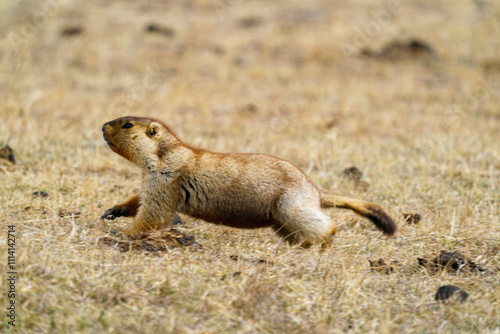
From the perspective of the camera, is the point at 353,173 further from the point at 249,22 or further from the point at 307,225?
the point at 249,22

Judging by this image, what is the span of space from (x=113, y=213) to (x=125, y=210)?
102mm

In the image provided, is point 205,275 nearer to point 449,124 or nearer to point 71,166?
point 71,166

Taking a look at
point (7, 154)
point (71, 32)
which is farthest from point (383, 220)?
point (71, 32)

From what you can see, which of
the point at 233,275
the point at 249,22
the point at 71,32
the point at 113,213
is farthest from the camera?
the point at 249,22

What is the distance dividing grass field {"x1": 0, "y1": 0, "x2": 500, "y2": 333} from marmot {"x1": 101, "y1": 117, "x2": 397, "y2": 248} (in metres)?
0.20

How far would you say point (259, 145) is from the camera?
8273 millimetres

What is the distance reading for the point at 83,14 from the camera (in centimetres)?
1574

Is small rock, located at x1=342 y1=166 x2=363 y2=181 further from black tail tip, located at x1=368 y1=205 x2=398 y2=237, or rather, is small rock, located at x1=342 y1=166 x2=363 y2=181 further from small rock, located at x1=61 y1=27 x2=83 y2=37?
small rock, located at x1=61 y1=27 x2=83 y2=37

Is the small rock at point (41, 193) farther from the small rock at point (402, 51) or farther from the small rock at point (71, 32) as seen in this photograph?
the small rock at point (402, 51)

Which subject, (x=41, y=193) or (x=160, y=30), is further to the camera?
(x=160, y=30)

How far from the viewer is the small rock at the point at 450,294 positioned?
147 inches

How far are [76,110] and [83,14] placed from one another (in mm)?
6598

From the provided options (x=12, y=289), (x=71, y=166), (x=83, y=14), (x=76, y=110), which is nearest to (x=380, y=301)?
(x=12, y=289)

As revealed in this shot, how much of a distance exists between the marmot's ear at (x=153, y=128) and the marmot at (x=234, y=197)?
0.13 metres
